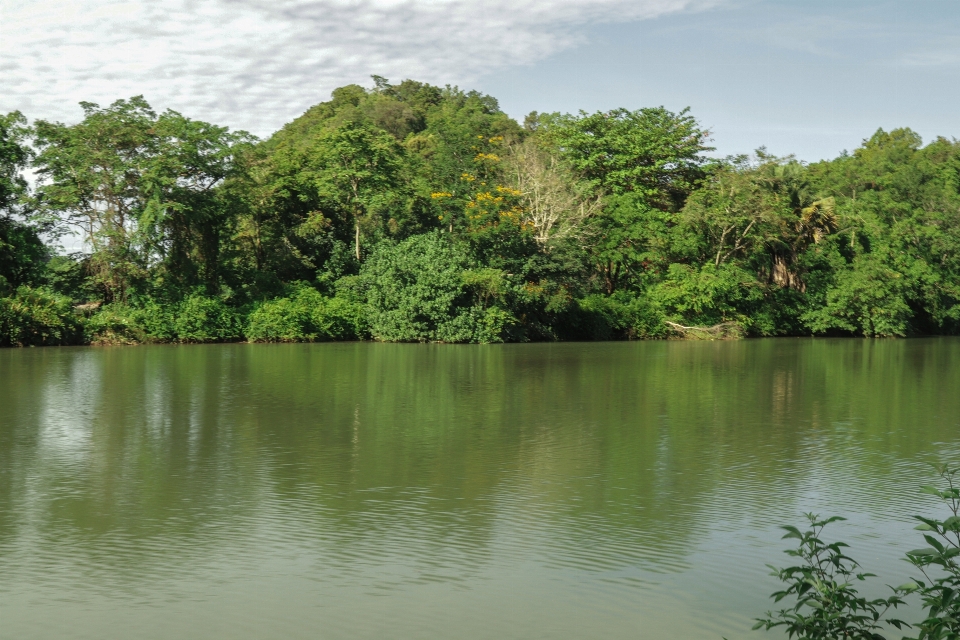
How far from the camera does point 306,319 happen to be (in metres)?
37.8

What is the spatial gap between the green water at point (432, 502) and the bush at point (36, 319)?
1381 cm

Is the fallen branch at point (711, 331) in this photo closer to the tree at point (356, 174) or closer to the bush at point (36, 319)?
the tree at point (356, 174)

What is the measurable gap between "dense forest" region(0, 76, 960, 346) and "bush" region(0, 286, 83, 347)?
0.25 ft

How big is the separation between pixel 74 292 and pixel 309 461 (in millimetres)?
29491

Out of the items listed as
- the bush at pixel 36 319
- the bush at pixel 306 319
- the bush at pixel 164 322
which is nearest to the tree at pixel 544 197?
the bush at pixel 306 319

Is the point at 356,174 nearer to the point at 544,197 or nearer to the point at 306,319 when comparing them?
the point at 306,319

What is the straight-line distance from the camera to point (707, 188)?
47.5 m

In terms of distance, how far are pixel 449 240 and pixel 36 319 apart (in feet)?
52.0

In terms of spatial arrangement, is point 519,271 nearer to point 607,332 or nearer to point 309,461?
point 607,332

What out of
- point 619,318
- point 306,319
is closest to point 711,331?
point 619,318

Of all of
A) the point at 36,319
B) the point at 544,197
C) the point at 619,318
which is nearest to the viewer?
the point at 36,319

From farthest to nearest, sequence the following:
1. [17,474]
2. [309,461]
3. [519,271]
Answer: [519,271]
[309,461]
[17,474]

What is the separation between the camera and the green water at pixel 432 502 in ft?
19.1

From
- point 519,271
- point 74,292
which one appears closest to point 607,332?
point 519,271
